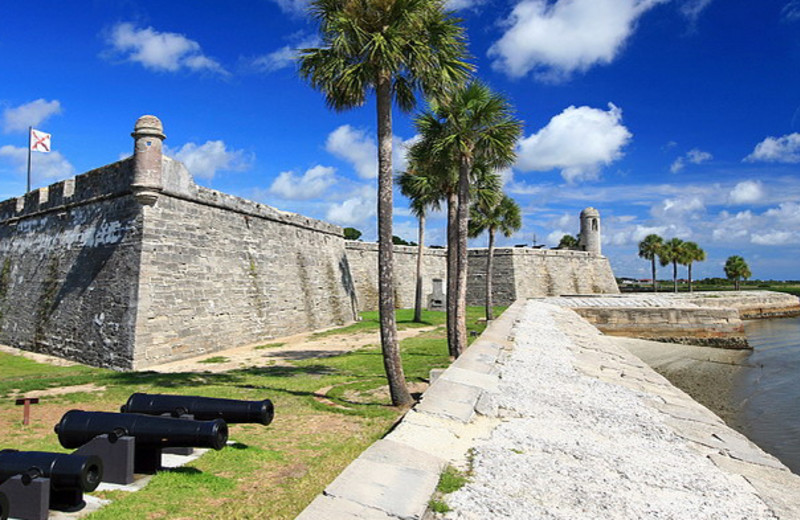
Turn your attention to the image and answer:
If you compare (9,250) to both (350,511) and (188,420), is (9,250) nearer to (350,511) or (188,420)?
(188,420)

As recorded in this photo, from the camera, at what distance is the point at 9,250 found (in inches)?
733

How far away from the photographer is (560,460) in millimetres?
4043

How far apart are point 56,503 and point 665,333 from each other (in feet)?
84.5

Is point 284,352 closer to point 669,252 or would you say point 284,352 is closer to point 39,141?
point 39,141

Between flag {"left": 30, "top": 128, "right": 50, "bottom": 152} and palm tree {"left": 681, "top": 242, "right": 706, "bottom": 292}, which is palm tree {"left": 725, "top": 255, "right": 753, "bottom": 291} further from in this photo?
flag {"left": 30, "top": 128, "right": 50, "bottom": 152}

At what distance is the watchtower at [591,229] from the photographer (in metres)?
44.1

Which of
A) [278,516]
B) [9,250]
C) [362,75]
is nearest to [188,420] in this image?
[278,516]

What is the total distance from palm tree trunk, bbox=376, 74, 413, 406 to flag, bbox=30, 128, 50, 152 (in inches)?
836

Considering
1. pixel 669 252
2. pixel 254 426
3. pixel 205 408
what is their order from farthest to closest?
pixel 669 252 < pixel 254 426 < pixel 205 408

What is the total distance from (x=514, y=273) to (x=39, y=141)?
31416 millimetres

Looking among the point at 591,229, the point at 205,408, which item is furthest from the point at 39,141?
the point at 591,229

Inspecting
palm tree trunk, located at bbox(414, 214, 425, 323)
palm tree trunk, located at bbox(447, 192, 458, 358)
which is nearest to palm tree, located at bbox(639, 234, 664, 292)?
palm tree trunk, located at bbox(414, 214, 425, 323)

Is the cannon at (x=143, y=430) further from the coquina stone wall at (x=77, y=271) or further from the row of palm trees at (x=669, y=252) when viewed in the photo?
the row of palm trees at (x=669, y=252)

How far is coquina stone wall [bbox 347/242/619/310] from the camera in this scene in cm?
3506
